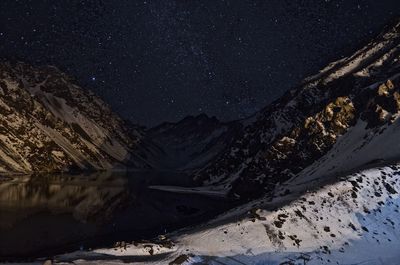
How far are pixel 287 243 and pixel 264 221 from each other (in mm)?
4349

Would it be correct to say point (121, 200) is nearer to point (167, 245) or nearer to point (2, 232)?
point (2, 232)

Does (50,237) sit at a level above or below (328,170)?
below

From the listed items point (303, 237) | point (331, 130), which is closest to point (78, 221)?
point (303, 237)

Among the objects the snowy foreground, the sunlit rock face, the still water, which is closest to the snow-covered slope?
the snowy foreground

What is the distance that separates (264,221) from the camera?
4266 cm

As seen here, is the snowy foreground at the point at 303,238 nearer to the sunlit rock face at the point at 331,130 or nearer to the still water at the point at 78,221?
the still water at the point at 78,221

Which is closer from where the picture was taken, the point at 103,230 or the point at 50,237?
the point at 50,237

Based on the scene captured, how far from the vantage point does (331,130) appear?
133m

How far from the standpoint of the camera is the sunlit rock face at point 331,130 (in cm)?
10919

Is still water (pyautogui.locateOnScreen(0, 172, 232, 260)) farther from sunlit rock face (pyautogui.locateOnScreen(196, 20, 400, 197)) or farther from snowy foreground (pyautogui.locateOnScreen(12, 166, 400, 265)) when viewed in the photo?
sunlit rock face (pyautogui.locateOnScreen(196, 20, 400, 197))

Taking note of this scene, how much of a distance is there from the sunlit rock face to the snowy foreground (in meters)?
41.9

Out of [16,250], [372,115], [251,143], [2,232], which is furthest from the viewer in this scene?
[251,143]

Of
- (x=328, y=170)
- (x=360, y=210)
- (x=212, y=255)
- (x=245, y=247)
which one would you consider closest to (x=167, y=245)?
(x=212, y=255)

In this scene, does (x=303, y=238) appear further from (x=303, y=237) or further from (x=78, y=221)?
(x=78, y=221)
